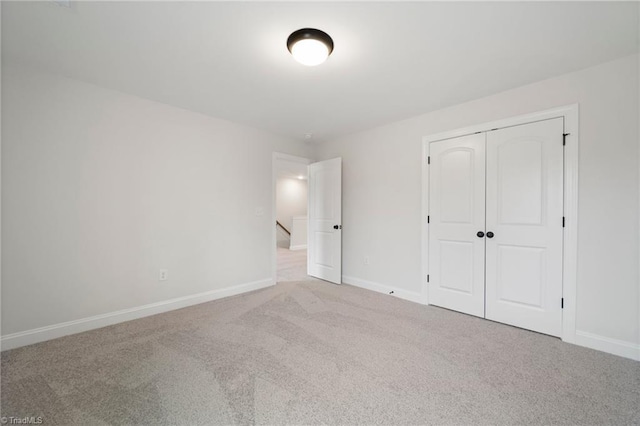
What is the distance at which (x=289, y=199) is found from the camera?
9.37 m

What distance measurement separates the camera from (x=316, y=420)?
56.4 inches

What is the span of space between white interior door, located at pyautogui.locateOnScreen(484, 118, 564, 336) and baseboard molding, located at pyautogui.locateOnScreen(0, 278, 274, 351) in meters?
3.24

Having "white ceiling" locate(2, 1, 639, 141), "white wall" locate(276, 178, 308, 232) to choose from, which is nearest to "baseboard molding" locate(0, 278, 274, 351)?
"white ceiling" locate(2, 1, 639, 141)

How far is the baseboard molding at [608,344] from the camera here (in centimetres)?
204

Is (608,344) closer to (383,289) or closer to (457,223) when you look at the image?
(457,223)

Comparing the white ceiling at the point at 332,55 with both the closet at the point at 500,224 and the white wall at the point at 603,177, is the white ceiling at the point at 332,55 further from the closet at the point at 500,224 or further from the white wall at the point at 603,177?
the closet at the point at 500,224

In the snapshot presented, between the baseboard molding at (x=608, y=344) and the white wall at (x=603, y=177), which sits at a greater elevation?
the white wall at (x=603, y=177)

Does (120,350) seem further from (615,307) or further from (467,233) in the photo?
(615,307)

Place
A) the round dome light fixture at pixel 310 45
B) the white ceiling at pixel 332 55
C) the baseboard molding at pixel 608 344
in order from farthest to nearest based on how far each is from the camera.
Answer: the baseboard molding at pixel 608 344
the round dome light fixture at pixel 310 45
the white ceiling at pixel 332 55

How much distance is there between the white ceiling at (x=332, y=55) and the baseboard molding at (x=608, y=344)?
2.33m

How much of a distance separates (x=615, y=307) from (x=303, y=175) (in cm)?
774

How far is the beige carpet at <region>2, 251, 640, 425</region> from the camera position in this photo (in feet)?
4.87

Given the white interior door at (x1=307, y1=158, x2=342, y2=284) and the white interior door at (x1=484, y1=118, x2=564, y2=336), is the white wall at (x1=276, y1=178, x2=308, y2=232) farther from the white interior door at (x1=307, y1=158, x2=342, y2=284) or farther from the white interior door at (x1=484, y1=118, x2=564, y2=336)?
the white interior door at (x1=484, y1=118, x2=564, y2=336)

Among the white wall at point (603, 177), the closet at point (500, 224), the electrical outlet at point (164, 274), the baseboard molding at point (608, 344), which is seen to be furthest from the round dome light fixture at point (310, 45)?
the baseboard molding at point (608, 344)
